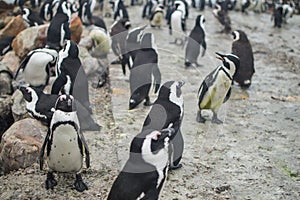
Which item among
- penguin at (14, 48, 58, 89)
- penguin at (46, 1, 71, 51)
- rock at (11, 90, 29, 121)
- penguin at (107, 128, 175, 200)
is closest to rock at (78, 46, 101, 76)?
penguin at (46, 1, 71, 51)

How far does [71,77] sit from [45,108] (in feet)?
2.08

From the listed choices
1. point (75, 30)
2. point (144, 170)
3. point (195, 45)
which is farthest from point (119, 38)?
point (144, 170)

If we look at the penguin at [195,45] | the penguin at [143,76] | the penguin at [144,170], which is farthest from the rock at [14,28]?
the penguin at [144,170]

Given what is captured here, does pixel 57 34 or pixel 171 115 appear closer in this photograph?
pixel 171 115

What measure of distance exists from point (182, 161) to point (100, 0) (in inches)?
476

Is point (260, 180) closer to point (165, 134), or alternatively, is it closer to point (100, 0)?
point (165, 134)

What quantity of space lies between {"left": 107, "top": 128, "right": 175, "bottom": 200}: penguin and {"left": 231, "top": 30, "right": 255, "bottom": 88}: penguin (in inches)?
161

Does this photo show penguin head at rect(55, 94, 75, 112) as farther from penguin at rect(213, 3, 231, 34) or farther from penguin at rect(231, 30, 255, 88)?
penguin at rect(213, 3, 231, 34)

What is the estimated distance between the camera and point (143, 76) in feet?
19.6

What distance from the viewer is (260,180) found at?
4242 millimetres

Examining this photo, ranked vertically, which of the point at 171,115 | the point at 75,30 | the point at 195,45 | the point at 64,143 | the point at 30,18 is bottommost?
the point at 64,143

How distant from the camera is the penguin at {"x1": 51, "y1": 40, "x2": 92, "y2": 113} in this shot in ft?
17.3

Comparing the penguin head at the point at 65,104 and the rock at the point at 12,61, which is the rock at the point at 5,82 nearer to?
the rock at the point at 12,61

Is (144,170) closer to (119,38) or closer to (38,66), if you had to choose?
(38,66)
